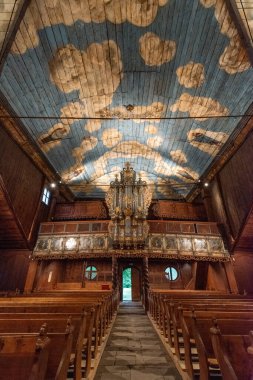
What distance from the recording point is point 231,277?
1105 cm

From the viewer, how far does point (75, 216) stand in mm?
14695

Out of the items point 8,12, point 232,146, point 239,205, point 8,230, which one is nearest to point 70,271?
point 8,230

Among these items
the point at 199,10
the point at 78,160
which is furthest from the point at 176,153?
the point at 199,10

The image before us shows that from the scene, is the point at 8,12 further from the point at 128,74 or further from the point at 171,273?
the point at 171,273

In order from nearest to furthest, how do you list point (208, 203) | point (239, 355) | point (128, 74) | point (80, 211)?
point (239, 355) < point (128, 74) < point (208, 203) < point (80, 211)

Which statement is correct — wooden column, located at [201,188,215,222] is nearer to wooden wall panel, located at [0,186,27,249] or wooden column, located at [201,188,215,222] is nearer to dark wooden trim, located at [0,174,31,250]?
dark wooden trim, located at [0,174,31,250]

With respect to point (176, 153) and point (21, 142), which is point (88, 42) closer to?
point (21, 142)

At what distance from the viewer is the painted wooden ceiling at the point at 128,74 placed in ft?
21.1

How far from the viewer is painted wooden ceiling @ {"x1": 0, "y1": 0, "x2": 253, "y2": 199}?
642 cm

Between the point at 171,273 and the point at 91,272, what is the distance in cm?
535

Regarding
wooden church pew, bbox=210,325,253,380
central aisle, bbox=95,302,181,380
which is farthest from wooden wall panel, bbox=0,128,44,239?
wooden church pew, bbox=210,325,253,380

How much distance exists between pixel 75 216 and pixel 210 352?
1310 centimetres

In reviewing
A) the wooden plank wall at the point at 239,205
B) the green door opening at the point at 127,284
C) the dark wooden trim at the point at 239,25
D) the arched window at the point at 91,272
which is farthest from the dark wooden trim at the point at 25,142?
the wooden plank wall at the point at 239,205

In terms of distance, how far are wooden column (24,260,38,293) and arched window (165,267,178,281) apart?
8226mm
